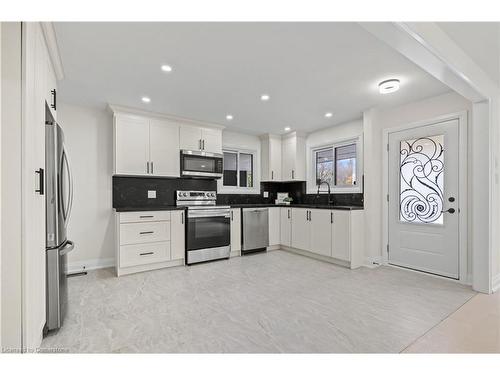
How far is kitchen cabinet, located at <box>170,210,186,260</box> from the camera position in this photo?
11.7ft

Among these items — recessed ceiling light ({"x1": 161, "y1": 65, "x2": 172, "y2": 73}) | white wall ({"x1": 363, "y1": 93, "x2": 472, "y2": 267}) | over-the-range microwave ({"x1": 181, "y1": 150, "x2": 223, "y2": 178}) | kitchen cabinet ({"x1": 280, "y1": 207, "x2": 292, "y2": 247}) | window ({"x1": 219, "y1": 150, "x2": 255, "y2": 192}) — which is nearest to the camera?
recessed ceiling light ({"x1": 161, "y1": 65, "x2": 172, "y2": 73})

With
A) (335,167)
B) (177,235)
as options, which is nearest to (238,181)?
(177,235)

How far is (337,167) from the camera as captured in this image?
4.54m

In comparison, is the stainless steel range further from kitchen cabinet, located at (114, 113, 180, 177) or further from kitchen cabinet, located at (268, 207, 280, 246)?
kitchen cabinet, located at (268, 207, 280, 246)

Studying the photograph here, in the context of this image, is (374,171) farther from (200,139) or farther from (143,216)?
(143,216)

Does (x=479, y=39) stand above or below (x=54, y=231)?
above

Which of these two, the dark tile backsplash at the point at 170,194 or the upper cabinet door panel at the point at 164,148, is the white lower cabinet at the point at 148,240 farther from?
the upper cabinet door panel at the point at 164,148

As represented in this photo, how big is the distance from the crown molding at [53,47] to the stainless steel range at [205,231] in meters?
2.19

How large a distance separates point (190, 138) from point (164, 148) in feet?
1.56

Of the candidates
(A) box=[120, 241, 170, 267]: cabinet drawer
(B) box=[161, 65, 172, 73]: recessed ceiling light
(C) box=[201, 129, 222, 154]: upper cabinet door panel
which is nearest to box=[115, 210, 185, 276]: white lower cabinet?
(A) box=[120, 241, 170, 267]: cabinet drawer

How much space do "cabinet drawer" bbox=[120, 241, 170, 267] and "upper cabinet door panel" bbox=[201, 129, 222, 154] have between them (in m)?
1.75

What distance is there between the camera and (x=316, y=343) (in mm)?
1706

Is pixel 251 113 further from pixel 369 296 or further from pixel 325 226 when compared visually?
pixel 369 296

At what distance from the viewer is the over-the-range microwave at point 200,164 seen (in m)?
3.96
